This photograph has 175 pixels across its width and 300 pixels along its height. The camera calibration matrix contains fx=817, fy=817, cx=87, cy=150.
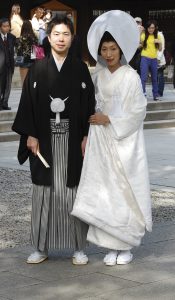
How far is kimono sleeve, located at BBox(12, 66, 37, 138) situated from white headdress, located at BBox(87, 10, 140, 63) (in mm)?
534

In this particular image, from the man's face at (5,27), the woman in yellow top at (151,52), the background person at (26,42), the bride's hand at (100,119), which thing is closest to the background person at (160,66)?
the woman in yellow top at (151,52)

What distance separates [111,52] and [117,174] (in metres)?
0.86

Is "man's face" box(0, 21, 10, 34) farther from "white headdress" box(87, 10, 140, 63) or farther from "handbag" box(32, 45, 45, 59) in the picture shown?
"white headdress" box(87, 10, 140, 63)

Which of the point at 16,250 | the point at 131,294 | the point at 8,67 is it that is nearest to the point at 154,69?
the point at 8,67

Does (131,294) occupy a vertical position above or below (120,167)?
below

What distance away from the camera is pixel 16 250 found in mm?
6266

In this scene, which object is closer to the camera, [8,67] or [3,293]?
[3,293]

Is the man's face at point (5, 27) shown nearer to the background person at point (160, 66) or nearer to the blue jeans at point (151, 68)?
the blue jeans at point (151, 68)

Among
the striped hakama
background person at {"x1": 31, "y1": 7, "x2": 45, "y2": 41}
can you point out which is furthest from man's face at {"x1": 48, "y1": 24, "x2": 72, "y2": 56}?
background person at {"x1": 31, "y1": 7, "x2": 45, "y2": 41}

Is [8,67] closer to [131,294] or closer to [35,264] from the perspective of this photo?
[35,264]

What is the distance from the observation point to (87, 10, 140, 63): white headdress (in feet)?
18.7

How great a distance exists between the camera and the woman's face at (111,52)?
5.74 m

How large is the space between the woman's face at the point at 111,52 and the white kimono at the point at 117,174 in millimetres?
84

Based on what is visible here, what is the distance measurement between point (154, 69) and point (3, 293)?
11226 mm
